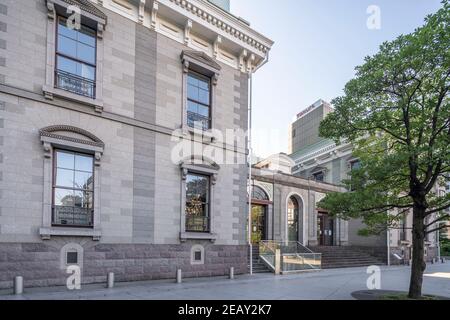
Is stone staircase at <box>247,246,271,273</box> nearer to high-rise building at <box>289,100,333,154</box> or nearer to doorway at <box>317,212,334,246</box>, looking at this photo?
doorway at <box>317,212,334,246</box>

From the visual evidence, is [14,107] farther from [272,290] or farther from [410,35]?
[410,35]

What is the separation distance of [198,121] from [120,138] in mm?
3648

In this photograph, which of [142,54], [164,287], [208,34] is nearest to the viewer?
[164,287]

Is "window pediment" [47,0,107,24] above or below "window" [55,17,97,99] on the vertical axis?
above

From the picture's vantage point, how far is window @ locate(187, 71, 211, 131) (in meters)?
14.9

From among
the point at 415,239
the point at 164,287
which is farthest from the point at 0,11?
the point at 415,239

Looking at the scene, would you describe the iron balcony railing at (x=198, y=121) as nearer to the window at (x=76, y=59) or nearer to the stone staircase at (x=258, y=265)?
the window at (x=76, y=59)

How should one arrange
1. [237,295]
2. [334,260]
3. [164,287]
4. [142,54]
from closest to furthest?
1. [237,295]
2. [164,287]
3. [142,54]
4. [334,260]

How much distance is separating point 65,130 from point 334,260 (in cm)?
1855

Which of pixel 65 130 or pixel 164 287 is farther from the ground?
pixel 65 130

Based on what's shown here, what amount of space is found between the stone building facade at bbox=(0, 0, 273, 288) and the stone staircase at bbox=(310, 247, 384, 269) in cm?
906

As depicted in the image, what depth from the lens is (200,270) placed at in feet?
46.3

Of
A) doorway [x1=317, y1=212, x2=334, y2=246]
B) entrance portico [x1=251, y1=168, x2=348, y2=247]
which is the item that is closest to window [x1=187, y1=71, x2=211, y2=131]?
entrance portico [x1=251, y1=168, x2=348, y2=247]

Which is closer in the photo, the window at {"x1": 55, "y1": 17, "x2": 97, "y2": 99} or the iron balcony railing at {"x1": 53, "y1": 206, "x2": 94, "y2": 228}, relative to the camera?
the iron balcony railing at {"x1": 53, "y1": 206, "x2": 94, "y2": 228}
